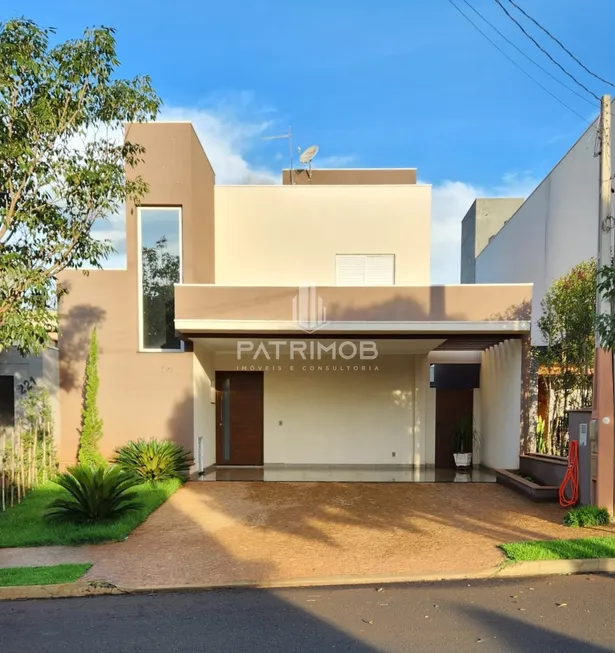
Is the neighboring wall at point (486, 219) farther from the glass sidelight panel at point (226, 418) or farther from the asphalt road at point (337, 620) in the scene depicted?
the asphalt road at point (337, 620)

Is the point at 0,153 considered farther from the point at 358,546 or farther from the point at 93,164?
the point at 358,546

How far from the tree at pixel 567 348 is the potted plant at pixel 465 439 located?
2274 millimetres

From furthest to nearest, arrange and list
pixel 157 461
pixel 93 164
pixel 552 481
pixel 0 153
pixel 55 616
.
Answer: pixel 157 461 < pixel 552 481 < pixel 93 164 < pixel 0 153 < pixel 55 616

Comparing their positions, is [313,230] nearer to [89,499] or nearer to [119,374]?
[119,374]

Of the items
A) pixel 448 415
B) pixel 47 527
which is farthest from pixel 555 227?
pixel 47 527

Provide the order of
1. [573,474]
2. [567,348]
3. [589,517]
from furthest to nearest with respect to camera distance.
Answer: [567,348]
[573,474]
[589,517]

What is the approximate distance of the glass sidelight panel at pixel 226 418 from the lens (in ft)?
40.5

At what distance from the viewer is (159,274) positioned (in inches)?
399

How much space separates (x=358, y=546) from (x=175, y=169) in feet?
26.0

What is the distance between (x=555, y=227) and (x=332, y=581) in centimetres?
1293

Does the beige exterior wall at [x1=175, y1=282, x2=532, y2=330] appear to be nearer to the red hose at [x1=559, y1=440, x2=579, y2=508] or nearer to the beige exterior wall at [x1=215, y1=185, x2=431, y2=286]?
the beige exterior wall at [x1=215, y1=185, x2=431, y2=286]

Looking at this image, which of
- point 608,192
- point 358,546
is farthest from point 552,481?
point 608,192

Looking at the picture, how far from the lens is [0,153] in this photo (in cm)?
517

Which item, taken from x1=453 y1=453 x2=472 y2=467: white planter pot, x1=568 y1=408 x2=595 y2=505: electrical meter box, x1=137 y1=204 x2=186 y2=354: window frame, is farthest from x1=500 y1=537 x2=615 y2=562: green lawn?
x1=137 y1=204 x2=186 y2=354: window frame
